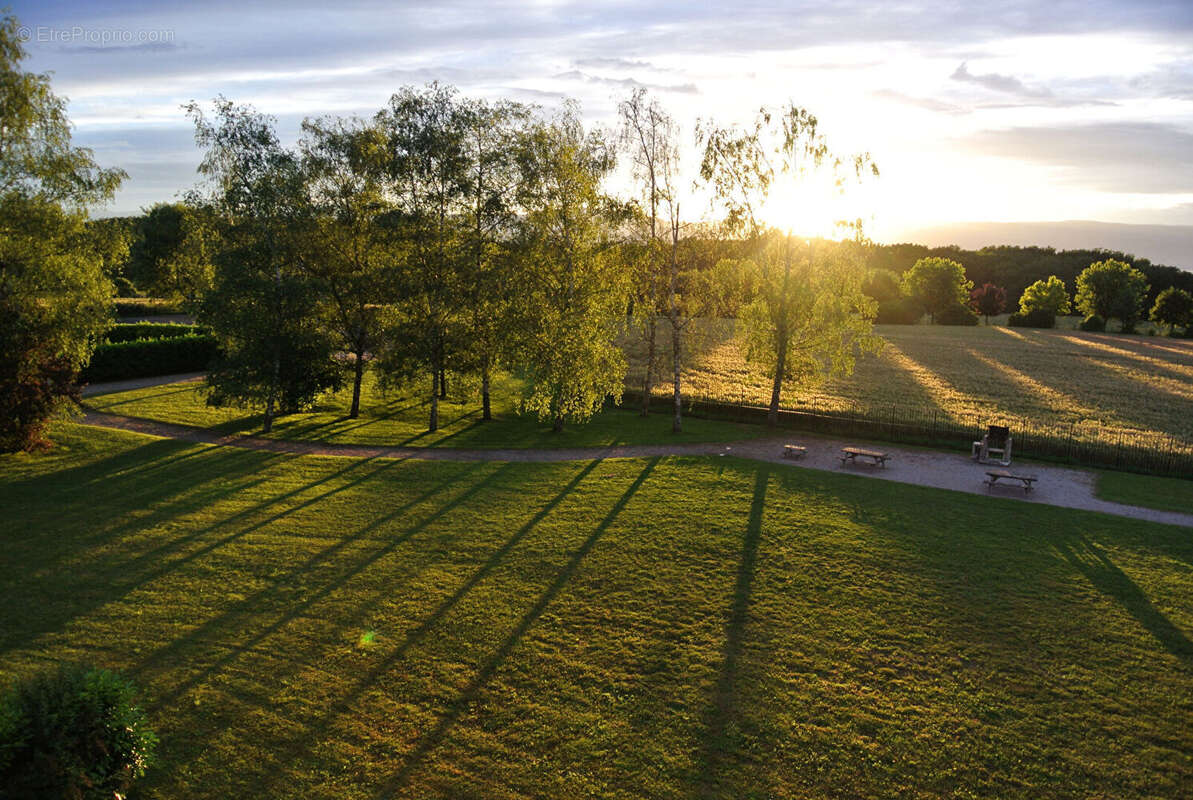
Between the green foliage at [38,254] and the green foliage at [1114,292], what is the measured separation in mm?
120974

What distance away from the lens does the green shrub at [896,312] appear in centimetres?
10900

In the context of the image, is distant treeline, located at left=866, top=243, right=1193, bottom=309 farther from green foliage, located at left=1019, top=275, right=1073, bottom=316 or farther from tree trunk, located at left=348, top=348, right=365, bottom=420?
tree trunk, located at left=348, top=348, right=365, bottom=420

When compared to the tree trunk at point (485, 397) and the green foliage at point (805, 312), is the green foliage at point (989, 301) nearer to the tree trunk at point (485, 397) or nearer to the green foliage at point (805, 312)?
the green foliage at point (805, 312)

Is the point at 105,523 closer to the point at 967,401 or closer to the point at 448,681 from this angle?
the point at 448,681

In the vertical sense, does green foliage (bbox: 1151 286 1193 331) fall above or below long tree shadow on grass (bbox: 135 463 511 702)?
above

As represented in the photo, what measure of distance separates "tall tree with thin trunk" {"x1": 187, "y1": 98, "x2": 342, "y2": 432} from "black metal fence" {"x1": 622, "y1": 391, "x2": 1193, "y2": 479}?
18.6 meters

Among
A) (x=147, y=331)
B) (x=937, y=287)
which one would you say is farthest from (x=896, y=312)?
(x=147, y=331)

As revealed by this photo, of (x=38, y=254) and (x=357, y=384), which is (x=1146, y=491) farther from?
(x=38, y=254)

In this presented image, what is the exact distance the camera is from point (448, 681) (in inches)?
495

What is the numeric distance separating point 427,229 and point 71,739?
84.4ft

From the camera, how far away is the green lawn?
417 inches

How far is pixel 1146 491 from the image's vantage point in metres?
24.8

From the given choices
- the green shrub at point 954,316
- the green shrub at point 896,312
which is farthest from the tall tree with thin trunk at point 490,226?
the green shrub at point 954,316

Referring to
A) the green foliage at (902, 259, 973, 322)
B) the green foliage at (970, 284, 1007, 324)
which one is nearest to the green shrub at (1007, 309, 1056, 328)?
the green foliage at (970, 284, 1007, 324)
